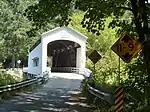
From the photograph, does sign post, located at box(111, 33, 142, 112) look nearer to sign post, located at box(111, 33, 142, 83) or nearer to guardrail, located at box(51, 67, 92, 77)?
sign post, located at box(111, 33, 142, 83)

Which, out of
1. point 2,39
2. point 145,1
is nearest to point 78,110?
point 145,1

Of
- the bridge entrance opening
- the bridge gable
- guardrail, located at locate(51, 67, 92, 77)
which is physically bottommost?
guardrail, located at locate(51, 67, 92, 77)

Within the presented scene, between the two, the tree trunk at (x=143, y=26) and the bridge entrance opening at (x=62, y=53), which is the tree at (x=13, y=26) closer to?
the bridge entrance opening at (x=62, y=53)

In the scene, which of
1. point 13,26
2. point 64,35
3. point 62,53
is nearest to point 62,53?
point 62,53

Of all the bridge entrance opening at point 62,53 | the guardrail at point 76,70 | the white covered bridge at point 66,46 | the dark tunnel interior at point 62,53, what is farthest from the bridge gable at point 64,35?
the guardrail at point 76,70

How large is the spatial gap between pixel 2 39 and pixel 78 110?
2583 inches

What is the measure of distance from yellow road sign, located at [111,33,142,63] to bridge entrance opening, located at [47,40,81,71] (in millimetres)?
43235

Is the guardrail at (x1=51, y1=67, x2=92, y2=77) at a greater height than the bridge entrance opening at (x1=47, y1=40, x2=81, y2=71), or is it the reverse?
the bridge entrance opening at (x1=47, y1=40, x2=81, y2=71)

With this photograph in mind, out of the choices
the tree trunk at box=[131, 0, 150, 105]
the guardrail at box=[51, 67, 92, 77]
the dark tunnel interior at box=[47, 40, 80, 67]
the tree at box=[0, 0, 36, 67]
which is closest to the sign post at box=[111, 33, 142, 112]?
the tree trunk at box=[131, 0, 150, 105]

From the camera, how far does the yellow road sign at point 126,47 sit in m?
13.1

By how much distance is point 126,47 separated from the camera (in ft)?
43.2

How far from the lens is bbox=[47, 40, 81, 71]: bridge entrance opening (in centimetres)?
6118

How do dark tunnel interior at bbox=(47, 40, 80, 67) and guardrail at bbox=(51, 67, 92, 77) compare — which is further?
dark tunnel interior at bbox=(47, 40, 80, 67)

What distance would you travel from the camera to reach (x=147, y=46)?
46.8ft
